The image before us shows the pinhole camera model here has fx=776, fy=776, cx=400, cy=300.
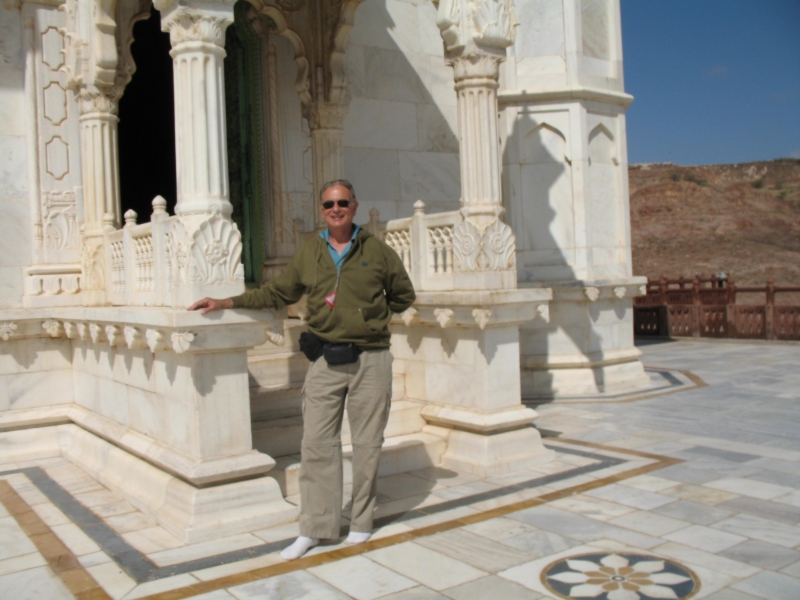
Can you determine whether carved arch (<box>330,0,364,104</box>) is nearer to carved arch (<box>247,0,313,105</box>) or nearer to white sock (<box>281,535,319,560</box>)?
A: carved arch (<box>247,0,313,105</box>)

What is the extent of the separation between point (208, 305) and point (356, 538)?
5.90 feet

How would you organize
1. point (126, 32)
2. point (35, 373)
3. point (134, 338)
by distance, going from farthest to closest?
point (126, 32)
point (35, 373)
point (134, 338)

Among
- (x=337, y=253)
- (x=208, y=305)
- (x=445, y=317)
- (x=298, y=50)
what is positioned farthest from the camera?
(x=298, y=50)

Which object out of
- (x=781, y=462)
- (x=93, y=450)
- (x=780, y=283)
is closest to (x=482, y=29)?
(x=781, y=462)

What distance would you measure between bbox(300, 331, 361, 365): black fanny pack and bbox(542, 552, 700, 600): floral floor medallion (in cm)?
171

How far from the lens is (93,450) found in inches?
280

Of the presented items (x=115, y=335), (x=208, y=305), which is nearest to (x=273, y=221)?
(x=115, y=335)

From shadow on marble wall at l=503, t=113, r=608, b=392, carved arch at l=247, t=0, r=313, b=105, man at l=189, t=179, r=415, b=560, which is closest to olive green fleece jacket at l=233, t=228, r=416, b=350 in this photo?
man at l=189, t=179, r=415, b=560

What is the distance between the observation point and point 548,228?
10664mm

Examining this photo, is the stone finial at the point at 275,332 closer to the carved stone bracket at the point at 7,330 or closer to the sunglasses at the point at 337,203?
the sunglasses at the point at 337,203

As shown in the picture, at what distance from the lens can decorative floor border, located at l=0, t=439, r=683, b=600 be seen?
14.7 feet

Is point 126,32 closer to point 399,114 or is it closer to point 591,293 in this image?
point 399,114

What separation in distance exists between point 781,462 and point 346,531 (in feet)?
12.9

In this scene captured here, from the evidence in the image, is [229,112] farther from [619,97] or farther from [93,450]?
[619,97]
